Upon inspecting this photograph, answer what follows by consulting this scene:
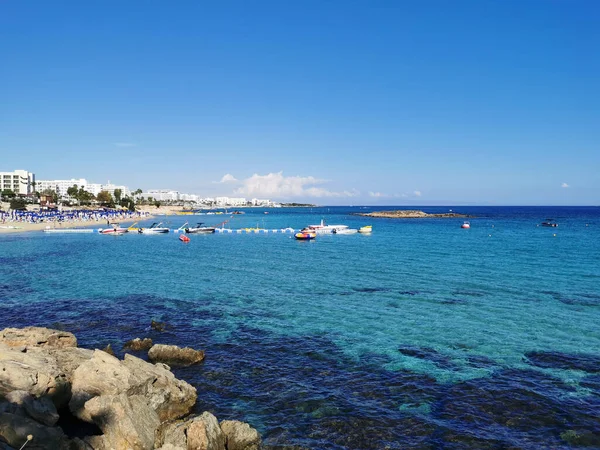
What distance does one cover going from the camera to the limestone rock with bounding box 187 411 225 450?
11727 mm

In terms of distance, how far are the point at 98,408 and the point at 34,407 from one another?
1.58 meters

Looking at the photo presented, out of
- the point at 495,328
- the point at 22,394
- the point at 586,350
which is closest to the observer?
the point at 22,394

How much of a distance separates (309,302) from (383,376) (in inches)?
543

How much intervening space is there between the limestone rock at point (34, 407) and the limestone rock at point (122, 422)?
3.19ft

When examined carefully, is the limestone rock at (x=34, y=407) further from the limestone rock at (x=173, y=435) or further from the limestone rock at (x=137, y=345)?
the limestone rock at (x=137, y=345)

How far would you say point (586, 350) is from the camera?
69.3 feet

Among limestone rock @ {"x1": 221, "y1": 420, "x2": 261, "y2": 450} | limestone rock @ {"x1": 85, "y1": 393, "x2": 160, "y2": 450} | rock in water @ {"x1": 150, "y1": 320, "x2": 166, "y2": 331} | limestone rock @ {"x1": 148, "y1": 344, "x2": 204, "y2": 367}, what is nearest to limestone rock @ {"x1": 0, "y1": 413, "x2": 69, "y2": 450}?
limestone rock @ {"x1": 85, "y1": 393, "x2": 160, "y2": 450}

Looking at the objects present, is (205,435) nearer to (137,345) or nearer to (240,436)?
(240,436)

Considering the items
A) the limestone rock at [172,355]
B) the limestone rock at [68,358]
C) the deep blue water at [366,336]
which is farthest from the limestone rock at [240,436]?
the limestone rock at [172,355]

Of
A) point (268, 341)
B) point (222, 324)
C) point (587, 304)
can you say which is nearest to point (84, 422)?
point (268, 341)

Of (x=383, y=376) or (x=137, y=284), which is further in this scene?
(x=137, y=284)

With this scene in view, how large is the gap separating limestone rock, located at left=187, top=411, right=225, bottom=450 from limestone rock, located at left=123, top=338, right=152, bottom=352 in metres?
9.64

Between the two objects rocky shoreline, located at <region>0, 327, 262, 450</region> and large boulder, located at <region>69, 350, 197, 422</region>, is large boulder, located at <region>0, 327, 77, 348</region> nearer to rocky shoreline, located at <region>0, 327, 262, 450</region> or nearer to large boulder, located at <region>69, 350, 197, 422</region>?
rocky shoreline, located at <region>0, 327, 262, 450</region>

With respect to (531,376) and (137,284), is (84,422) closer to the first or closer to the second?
→ (531,376)
